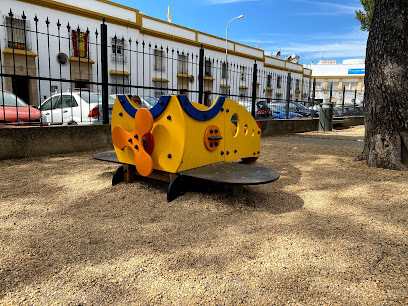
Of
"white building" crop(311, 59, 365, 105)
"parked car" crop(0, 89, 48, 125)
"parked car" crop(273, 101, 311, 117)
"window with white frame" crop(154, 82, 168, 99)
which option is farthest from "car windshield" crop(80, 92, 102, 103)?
"white building" crop(311, 59, 365, 105)

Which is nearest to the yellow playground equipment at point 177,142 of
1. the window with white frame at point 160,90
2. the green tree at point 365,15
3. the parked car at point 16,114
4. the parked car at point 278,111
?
the window with white frame at point 160,90

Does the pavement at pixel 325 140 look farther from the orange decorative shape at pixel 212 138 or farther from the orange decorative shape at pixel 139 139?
the orange decorative shape at pixel 139 139

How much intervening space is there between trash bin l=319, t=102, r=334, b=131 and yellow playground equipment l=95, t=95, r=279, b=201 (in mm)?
10244

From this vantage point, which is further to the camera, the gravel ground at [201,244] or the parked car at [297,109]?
the parked car at [297,109]

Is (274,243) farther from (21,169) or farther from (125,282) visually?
(21,169)

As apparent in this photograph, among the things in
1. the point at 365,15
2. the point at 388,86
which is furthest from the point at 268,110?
the point at 365,15

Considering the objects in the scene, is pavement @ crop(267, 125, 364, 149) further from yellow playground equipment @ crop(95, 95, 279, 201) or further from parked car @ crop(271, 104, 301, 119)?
yellow playground equipment @ crop(95, 95, 279, 201)

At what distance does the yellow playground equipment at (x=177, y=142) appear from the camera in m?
3.16

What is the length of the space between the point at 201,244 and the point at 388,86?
4099 millimetres

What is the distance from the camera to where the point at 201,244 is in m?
2.28

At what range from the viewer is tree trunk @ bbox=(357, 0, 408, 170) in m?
4.68

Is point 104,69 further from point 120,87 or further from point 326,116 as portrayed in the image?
point 120,87

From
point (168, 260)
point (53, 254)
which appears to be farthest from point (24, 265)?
point (168, 260)

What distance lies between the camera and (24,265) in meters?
1.96
